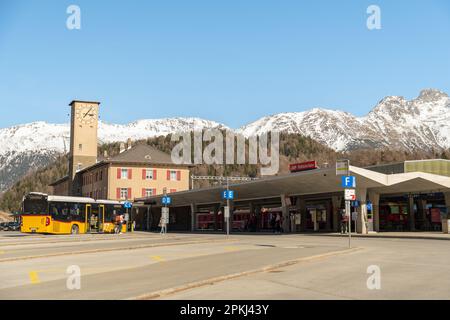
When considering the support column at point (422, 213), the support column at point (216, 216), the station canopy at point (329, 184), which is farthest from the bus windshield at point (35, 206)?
the support column at point (422, 213)

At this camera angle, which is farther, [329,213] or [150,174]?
[150,174]

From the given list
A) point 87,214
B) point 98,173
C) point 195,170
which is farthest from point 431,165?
point 195,170

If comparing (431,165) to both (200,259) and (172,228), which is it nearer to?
(172,228)

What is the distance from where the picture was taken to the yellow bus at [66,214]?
1737 inches

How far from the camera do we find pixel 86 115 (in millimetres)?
98500

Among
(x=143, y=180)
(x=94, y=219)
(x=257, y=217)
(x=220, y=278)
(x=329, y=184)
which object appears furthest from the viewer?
(x=143, y=180)


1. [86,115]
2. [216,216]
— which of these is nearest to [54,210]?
[216,216]

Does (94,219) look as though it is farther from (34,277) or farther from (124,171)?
(34,277)

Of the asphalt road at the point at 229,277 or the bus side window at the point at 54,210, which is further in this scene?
the bus side window at the point at 54,210

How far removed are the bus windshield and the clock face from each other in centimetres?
5556

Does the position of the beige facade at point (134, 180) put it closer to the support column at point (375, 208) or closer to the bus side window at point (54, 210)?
the bus side window at point (54, 210)

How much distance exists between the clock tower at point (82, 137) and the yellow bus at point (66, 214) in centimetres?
4932

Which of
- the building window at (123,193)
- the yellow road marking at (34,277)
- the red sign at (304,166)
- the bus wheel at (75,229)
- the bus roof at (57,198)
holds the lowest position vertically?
the yellow road marking at (34,277)

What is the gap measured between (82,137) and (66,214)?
176 ft
